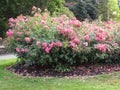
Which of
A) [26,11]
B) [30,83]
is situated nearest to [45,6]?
[26,11]

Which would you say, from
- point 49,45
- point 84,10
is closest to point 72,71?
point 49,45

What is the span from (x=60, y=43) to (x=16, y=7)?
24.8 ft

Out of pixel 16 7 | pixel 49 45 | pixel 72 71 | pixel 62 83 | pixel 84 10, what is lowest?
pixel 62 83

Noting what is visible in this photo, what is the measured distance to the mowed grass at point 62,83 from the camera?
265 inches

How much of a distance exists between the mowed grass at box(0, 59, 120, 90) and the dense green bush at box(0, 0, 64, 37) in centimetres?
724

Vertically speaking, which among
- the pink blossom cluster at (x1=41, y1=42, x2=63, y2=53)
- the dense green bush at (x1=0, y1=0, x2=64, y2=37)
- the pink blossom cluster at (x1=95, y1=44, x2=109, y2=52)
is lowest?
Result: the pink blossom cluster at (x1=95, y1=44, x2=109, y2=52)

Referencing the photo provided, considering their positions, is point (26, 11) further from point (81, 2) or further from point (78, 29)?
point (81, 2)

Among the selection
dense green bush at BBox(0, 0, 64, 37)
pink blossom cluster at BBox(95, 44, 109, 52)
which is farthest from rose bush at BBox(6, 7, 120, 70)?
dense green bush at BBox(0, 0, 64, 37)

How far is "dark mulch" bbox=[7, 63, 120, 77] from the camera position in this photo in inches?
316

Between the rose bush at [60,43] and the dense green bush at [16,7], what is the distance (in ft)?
19.1

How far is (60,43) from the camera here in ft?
26.0

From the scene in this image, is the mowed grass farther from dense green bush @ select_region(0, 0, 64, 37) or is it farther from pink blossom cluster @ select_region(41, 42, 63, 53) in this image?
dense green bush @ select_region(0, 0, 64, 37)

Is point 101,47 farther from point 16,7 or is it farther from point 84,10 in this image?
point 84,10

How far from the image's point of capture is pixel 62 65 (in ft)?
27.1
